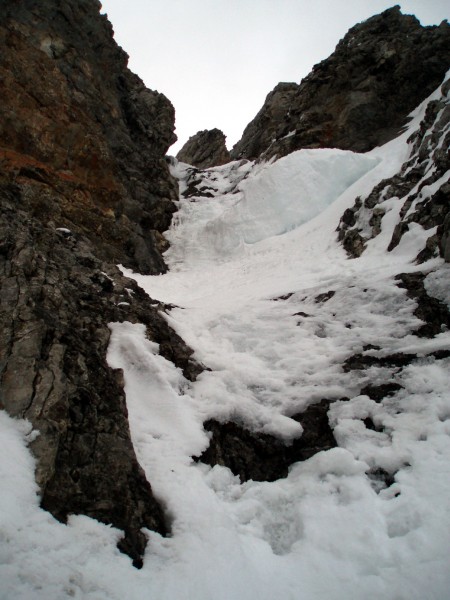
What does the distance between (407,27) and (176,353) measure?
44.9 metres

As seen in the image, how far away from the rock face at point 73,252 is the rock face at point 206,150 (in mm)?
23167

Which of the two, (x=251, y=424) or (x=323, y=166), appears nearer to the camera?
(x=251, y=424)

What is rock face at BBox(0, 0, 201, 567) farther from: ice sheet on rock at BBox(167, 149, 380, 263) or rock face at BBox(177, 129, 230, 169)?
rock face at BBox(177, 129, 230, 169)

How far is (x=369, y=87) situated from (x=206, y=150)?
23705 millimetres

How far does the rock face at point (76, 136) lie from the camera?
56.1 ft

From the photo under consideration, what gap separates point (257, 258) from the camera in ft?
63.8

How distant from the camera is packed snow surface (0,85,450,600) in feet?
10.9

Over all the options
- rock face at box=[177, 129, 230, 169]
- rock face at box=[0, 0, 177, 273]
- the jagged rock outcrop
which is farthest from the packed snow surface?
rock face at box=[177, 129, 230, 169]

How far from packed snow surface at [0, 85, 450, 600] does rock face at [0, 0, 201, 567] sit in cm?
32

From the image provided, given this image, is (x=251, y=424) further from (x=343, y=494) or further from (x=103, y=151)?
(x=103, y=151)

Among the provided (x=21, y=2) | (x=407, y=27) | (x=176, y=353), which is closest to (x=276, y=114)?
(x=407, y=27)

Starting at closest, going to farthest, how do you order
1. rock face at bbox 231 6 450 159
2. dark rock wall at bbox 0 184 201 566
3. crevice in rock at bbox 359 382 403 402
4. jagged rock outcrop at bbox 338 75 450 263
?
1. dark rock wall at bbox 0 184 201 566
2. crevice in rock at bbox 359 382 403 402
3. jagged rock outcrop at bbox 338 75 450 263
4. rock face at bbox 231 6 450 159

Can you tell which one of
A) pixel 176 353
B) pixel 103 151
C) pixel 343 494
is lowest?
pixel 343 494

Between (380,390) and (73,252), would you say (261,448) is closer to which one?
(380,390)
